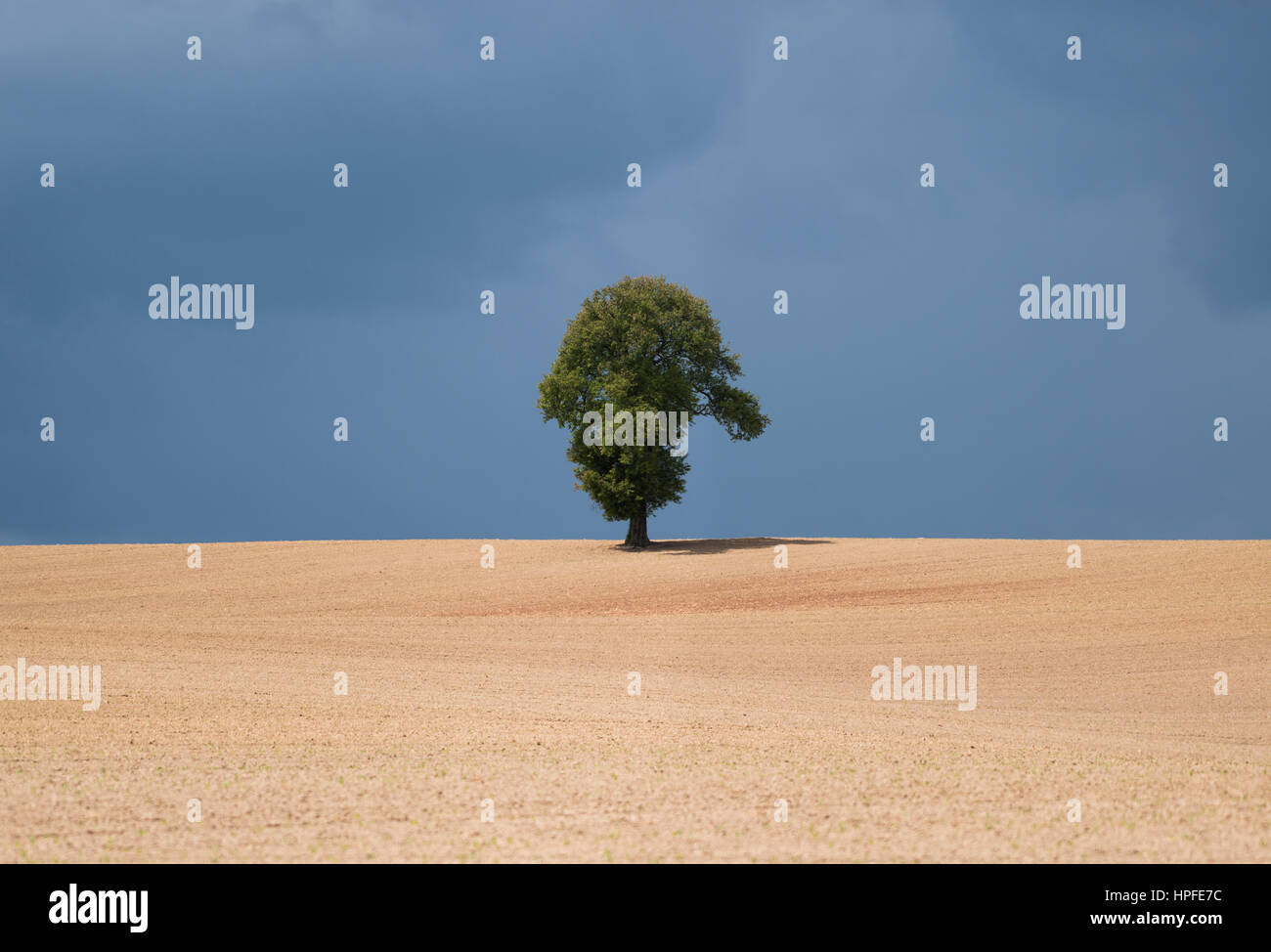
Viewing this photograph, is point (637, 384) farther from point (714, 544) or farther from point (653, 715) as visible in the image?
point (653, 715)

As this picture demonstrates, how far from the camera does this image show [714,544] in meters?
48.0

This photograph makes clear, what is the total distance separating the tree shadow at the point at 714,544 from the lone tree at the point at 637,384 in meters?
1.31

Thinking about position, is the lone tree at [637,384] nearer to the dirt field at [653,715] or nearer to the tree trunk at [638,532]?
the tree trunk at [638,532]

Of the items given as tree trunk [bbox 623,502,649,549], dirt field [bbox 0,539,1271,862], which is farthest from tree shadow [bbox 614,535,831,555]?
dirt field [bbox 0,539,1271,862]

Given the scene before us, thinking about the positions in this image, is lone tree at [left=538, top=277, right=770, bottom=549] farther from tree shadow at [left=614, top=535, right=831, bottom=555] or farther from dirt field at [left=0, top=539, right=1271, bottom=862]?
dirt field at [left=0, top=539, right=1271, bottom=862]

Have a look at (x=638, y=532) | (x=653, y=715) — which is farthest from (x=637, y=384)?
(x=653, y=715)

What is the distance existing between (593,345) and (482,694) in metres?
28.7

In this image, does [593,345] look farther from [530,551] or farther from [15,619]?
[15,619]

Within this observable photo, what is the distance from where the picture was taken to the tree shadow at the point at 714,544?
45.4 m

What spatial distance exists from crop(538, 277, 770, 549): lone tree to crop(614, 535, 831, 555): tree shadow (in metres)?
1.31

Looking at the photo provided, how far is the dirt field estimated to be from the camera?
915cm

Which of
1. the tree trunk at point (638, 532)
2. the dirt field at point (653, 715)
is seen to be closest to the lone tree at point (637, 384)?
the tree trunk at point (638, 532)

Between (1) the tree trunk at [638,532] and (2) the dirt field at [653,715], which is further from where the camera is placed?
(1) the tree trunk at [638,532]
